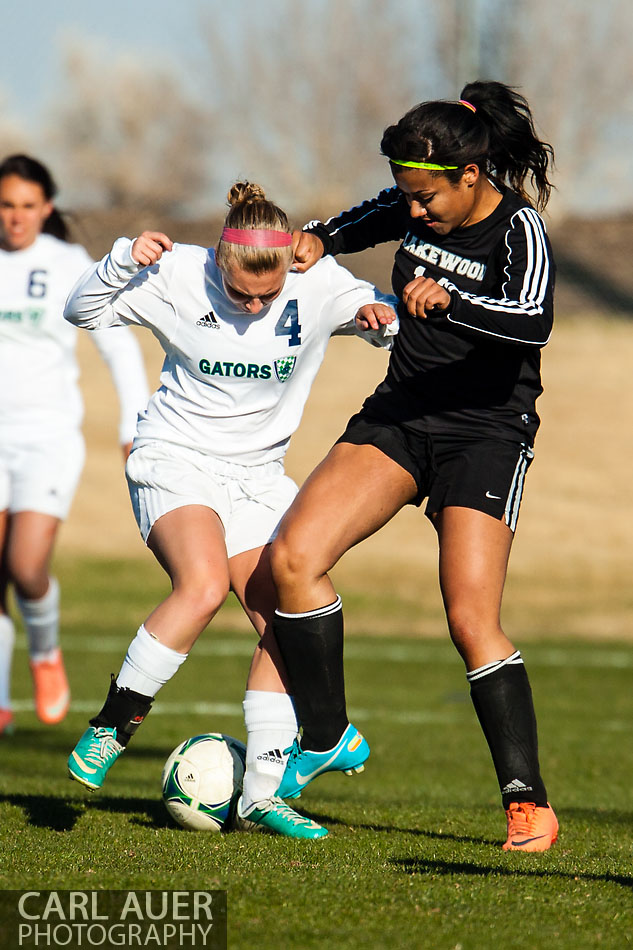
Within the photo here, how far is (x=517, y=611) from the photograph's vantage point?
61.8 feet

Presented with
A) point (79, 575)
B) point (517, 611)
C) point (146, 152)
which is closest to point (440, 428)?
point (517, 611)

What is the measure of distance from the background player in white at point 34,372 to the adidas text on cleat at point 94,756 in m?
2.80

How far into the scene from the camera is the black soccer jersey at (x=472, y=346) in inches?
169

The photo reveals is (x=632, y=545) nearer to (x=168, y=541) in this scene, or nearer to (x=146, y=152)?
(x=168, y=541)

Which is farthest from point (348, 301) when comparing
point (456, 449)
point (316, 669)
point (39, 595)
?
point (39, 595)

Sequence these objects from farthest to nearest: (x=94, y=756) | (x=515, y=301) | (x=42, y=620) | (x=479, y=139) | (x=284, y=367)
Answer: (x=42, y=620), (x=284, y=367), (x=479, y=139), (x=94, y=756), (x=515, y=301)

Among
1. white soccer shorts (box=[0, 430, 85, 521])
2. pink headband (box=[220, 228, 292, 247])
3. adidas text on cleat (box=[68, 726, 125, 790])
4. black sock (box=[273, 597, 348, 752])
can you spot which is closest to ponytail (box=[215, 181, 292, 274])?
pink headband (box=[220, 228, 292, 247])

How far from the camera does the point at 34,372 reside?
23.2 feet

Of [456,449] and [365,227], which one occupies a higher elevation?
[365,227]

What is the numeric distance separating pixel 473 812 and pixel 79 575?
14952 millimetres

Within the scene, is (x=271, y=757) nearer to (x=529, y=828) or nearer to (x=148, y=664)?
(x=148, y=664)

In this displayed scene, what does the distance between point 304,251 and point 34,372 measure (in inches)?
110

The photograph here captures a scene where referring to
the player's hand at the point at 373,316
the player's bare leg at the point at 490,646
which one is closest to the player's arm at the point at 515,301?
the player's hand at the point at 373,316

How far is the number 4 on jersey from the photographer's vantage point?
15.5 feet
